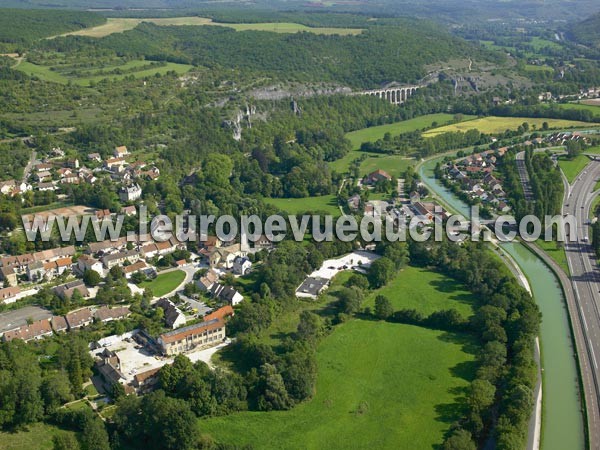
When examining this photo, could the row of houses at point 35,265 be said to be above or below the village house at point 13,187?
below

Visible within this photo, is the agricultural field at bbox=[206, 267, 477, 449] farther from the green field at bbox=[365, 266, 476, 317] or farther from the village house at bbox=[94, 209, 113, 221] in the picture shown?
the village house at bbox=[94, 209, 113, 221]

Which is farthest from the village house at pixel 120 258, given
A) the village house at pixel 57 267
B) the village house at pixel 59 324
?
the village house at pixel 59 324

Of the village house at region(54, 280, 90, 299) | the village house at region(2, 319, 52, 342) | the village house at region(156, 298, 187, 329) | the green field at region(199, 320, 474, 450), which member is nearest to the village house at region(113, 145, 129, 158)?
the village house at region(54, 280, 90, 299)

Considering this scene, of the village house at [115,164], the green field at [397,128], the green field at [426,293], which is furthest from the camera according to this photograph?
the green field at [397,128]

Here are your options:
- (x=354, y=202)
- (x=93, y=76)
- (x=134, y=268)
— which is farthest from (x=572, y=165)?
(x=93, y=76)

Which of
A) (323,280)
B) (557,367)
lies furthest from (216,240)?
(557,367)

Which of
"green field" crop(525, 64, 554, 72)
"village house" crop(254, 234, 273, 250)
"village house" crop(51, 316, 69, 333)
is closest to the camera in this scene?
"village house" crop(51, 316, 69, 333)

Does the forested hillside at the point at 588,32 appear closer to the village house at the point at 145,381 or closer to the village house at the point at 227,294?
the village house at the point at 227,294
